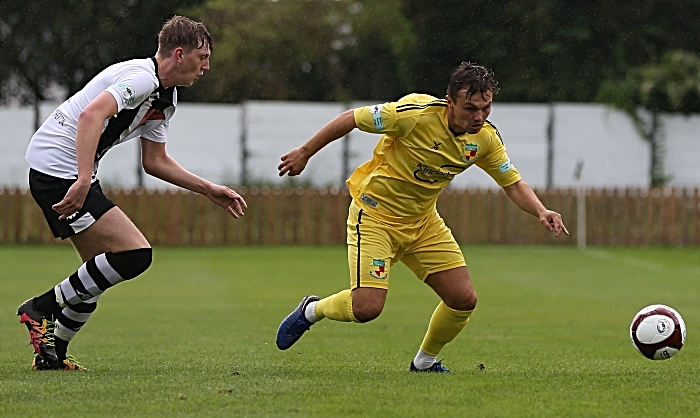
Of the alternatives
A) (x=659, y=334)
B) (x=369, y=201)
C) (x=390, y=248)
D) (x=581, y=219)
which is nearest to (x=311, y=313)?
(x=390, y=248)

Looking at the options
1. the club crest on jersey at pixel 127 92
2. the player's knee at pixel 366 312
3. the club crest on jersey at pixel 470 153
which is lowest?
the player's knee at pixel 366 312

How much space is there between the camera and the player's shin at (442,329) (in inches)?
282

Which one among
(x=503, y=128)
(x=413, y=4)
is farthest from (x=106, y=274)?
(x=413, y=4)

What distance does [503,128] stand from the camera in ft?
97.4

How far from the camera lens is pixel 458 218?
26500 mm

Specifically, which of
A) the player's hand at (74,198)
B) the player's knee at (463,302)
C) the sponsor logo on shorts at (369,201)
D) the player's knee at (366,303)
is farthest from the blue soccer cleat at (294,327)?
the player's hand at (74,198)

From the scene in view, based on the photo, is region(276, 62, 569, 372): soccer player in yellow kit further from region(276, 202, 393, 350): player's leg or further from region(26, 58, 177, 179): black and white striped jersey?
region(26, 58, 177, 179): black and white striped jersey

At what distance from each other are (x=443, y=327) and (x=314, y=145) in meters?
1.40

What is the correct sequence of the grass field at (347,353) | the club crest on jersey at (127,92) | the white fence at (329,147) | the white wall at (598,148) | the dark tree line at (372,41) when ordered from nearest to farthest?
the grass field at (347,353) < the club crest on jersey at (127,92) < the white fence at (329,147) < the white wall at (598,148) < the dark tree line at (372,41)

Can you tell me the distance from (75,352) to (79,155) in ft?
9.20

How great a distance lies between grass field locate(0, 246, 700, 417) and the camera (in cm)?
573

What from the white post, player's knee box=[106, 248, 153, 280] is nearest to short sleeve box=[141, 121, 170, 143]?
player's knee box=[106, 248, 153, 280]

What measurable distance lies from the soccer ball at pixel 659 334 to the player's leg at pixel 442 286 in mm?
1063

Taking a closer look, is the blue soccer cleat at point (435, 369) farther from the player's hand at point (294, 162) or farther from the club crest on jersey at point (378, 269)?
the player's hand at point (294, 162)
